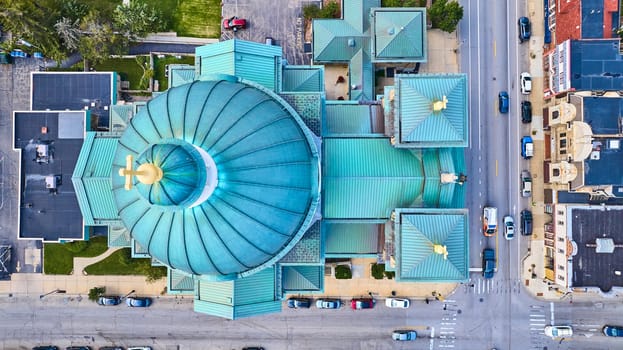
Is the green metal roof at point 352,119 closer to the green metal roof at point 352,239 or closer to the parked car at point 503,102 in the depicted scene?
the green metal roof at point 352,239

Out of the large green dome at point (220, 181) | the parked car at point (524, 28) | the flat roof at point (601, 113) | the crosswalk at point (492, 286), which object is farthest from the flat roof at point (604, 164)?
the large green dome at point (220, 181)

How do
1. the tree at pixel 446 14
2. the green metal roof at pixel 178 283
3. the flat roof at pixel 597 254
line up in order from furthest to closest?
1. the tree at pixel 446 14
2. the flat roof at pixel 597 254
3. the green metal roof at pixel 178 283

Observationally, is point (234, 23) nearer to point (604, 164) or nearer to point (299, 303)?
point (299, 303)

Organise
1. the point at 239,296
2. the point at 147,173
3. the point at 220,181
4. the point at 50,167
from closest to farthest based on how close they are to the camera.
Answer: the point at 147,173
the point at 220,181
the point at 239,296
the point at 50,167

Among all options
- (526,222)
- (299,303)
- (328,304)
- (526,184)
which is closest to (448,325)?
(328,304)

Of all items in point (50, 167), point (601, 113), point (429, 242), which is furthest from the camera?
point (50, 167)

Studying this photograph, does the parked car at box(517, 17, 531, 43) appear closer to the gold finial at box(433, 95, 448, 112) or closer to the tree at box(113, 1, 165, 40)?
the gold finial at box(433, 95, 448, 112)

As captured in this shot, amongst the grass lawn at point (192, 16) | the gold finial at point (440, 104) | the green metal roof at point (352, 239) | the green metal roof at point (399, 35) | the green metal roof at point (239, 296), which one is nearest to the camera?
the gold finial at point (440, 104)
